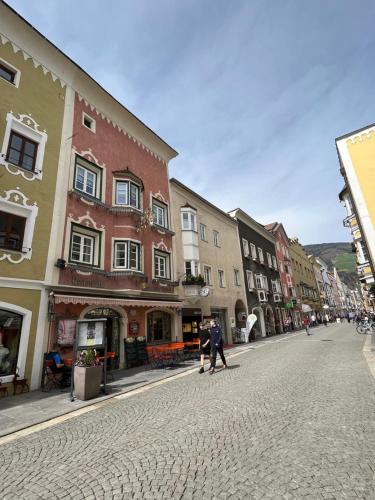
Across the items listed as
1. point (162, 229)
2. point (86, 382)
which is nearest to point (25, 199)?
point (86, 382)

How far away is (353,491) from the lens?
9.96 ft

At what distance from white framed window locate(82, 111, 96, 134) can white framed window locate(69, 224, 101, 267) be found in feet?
20.6

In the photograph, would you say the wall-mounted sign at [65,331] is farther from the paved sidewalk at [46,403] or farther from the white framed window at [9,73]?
the white framed window at [9,73]

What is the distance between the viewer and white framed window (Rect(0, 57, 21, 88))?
1180 centimetres

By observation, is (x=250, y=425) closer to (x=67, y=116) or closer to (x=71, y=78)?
(x=67, y=116)

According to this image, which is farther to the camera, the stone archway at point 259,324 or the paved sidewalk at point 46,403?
the stone archway at point 259,324

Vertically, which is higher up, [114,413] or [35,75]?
[35,75]

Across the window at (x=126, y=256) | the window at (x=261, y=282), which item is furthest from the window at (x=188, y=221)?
the window at (x=261, y=282)

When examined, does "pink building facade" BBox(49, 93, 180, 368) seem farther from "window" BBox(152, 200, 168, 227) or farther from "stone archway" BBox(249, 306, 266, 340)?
"stone archway" BBox(249, 306, 266, 340)

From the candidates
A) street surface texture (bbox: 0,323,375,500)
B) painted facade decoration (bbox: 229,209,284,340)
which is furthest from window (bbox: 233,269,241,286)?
street surface texture (bbox: 0,323,375,500)

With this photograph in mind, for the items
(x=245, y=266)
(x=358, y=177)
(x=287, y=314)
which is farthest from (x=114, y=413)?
(x=287, y=314)

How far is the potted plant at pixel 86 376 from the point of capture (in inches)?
306

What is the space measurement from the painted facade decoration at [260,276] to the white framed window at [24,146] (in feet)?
69.8

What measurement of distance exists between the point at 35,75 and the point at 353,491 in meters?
17.7
